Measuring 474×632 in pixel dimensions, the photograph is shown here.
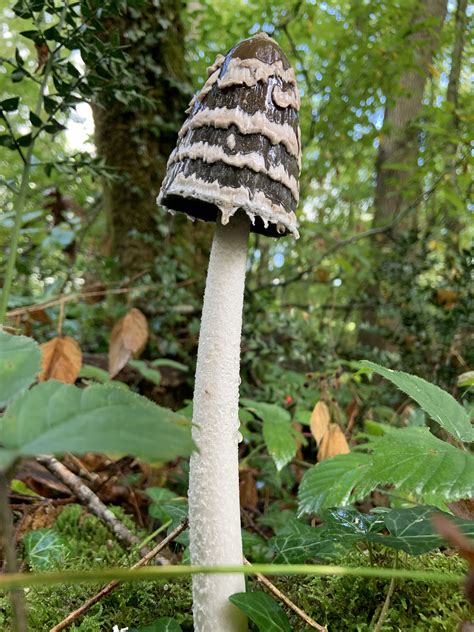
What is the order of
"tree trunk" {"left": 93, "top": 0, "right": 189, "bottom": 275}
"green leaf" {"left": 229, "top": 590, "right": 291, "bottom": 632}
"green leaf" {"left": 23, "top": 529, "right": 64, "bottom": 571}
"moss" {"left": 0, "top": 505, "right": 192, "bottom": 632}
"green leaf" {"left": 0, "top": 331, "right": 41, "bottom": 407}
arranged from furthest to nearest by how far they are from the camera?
"tree trunk" {"left": 93, "top": 0, "right": 189, "bottom": 275}
"green leaf" {"left": 23, "top": 529, "right": 64, "bottom": 571}
"moss" {"left": 0, "top": 505, "right": 192, "bottom": 632}
"green leaf" {"left": 229, "top": 590, "right": 291, "bottom": 632}
"green leaf" {"left": 0, "top": 331, "right": 41, "bottom": 407}

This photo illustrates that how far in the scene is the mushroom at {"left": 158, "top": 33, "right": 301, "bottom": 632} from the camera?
4.52 ft

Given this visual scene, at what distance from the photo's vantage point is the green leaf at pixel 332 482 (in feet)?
5.11

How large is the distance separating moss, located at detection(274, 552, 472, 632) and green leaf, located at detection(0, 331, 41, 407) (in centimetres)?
111

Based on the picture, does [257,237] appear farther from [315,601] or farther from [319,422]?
[315,601]

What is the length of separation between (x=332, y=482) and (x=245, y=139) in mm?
1129

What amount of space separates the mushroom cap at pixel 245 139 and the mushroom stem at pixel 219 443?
0.45ft

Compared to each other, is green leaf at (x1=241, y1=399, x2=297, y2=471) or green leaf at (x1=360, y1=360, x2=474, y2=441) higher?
green leaf at (x1=360, y1=360, x2=474, y2=441)

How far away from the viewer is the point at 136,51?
145 inches

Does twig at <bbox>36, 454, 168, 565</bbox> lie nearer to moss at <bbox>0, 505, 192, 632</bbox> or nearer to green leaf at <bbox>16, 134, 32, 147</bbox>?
moss at <bbox>0, 505, 192, 632</bbox>

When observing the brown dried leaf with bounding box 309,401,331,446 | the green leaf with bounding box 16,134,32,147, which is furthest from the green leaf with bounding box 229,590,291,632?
the green leaf with bounding box 16,134,32,147

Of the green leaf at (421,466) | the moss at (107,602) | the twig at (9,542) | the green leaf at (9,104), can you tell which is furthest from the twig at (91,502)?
the green leaf at (9,104)

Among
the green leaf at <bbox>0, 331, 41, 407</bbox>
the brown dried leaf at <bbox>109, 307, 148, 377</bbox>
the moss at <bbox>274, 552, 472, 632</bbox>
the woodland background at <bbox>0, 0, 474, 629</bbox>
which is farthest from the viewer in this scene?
the woodland background at <bbox>0, 0, 474, 629</bbox>

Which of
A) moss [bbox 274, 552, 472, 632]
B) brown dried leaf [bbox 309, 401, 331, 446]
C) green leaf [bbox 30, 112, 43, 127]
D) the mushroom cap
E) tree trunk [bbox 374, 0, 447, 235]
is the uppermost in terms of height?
tree trunk [bbox 374, 0, 447, 235]

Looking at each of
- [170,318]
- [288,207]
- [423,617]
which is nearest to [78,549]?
[423,617]
